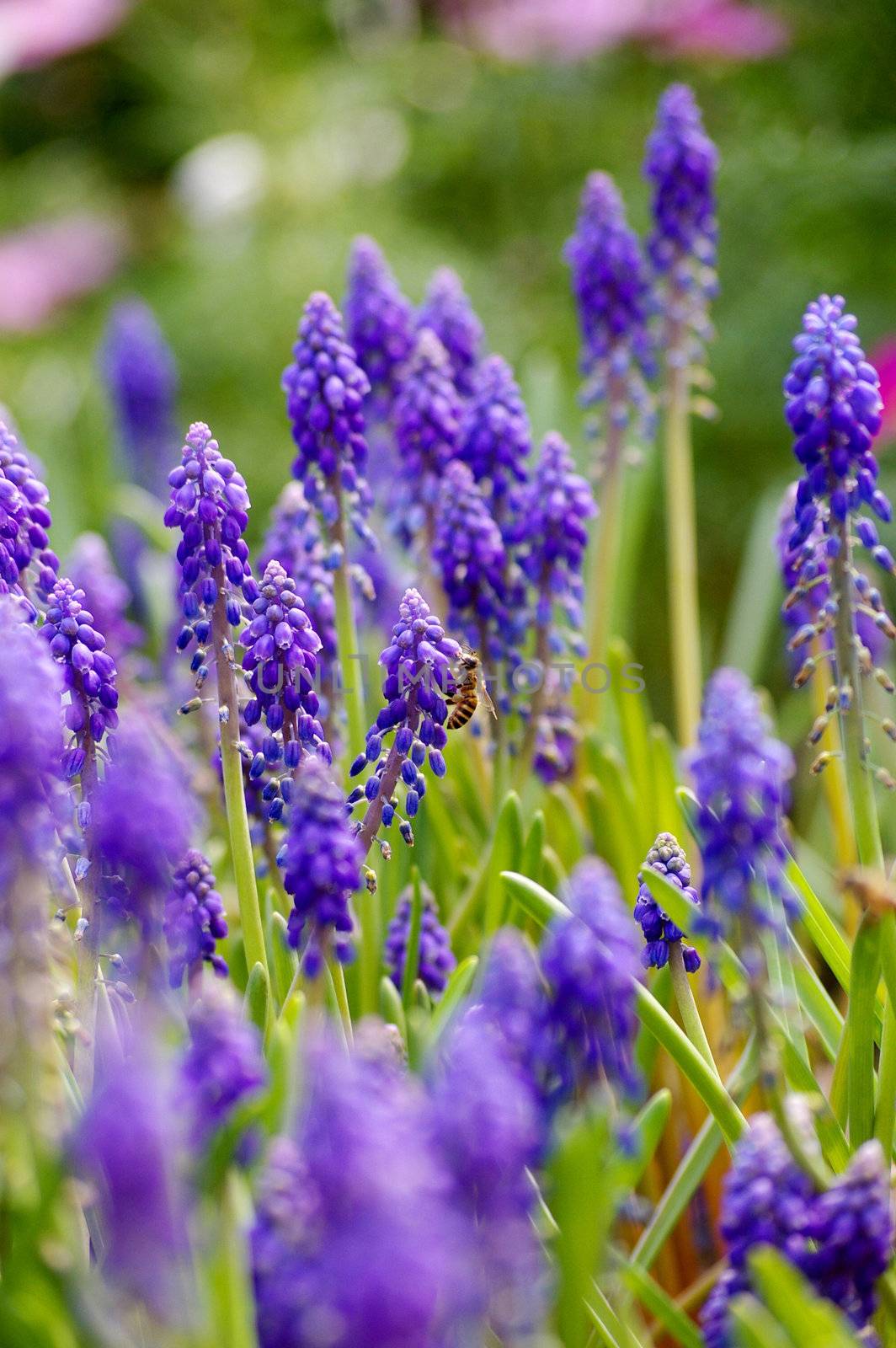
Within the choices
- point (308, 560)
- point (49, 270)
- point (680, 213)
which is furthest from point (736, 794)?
point (49, 270)

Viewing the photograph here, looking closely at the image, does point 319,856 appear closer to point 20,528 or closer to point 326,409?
point 20,528

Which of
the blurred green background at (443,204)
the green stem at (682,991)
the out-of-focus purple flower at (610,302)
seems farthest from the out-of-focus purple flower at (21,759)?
the blurred green background at (443,204)

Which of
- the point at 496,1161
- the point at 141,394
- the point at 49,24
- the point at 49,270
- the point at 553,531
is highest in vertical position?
the point at 49,24

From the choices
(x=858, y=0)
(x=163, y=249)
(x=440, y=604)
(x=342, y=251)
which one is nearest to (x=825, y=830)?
(x=440, y=604)

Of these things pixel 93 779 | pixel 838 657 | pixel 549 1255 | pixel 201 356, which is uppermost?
pixel 201 356

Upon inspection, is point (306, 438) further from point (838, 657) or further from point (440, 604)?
point (838, 657)

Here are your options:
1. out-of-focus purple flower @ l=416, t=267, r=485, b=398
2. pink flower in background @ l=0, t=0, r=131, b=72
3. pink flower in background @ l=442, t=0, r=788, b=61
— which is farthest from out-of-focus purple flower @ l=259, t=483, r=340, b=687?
pink flower in background @ l=0, t=0, r=131, b=72

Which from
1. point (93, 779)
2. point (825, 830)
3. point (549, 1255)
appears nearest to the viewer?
point (549, 1255)
